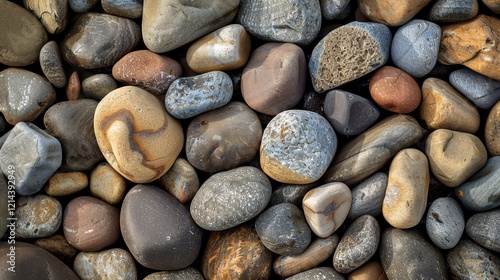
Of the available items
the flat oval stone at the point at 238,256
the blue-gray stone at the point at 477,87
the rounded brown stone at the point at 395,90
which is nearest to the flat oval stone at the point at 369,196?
the rounded brown stone at the point at 395,90

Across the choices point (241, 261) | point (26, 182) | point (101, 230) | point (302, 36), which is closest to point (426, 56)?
point (302, 36)

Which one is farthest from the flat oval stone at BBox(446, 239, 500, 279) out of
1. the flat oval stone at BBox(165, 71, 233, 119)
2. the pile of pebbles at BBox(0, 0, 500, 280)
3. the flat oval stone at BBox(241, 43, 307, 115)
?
the flat oval stone at BBox(165, 71, 233, 119)

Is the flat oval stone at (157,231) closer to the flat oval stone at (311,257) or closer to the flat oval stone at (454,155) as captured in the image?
the flat oval stone at (311,257)

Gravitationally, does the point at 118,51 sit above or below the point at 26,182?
above

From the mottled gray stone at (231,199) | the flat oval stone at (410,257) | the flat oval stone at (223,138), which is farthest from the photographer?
the flat oval stone at (223,138)

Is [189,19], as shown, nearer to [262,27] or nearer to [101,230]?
[262,27]

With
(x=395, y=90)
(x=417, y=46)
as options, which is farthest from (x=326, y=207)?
(x=417, y=46)
